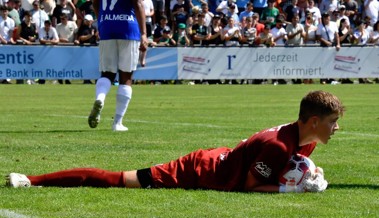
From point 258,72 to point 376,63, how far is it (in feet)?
14.6

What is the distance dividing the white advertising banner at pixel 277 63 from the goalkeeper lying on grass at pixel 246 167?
23608 mm

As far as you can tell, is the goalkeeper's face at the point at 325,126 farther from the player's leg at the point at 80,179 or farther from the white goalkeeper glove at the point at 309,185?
the player's leg at the point at 80,179

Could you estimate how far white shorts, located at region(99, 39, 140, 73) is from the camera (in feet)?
43.0

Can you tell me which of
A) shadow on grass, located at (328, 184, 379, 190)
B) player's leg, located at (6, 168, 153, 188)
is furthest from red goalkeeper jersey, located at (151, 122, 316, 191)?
shadow on grass, located at (328, 184, 379, 190)

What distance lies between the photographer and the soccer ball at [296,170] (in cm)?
693

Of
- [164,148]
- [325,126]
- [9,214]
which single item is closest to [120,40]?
[164,148]

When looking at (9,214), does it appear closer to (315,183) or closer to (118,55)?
(315,183)

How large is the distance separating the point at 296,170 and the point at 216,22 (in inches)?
1008

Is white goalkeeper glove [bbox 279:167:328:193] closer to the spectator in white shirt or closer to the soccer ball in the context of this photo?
the soccer ball

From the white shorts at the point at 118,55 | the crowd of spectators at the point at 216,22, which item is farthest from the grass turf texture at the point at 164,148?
the crowd of spectators at the point at 216,22

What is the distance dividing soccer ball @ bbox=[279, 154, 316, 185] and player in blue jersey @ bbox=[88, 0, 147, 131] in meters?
6.14

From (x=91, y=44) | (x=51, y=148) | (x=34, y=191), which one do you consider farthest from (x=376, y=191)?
(x=91, y=44)

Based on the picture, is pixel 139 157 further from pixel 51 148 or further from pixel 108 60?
pixel 108 60

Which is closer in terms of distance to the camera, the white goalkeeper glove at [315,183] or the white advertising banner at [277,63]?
the white goalkeeper glove at [315,183]
